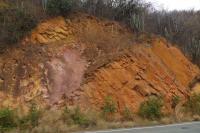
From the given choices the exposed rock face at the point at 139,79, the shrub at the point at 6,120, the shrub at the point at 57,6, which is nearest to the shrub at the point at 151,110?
the exposed rock face at the point at 139,79

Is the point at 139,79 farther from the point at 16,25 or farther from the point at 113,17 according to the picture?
the point at 16,25

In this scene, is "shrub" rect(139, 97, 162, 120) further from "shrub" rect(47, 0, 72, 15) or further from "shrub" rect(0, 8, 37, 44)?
"shrub" rect(47, 0, 72, 15)

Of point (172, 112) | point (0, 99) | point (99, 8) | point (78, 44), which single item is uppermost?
point (99, 8)

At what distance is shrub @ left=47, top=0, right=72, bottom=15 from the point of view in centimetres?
2427

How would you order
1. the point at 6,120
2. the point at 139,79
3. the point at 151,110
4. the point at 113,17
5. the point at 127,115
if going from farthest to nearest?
the point at 113,17, the point at 139,79, the point at 151,110, the point at 127,115, the point at 6,120

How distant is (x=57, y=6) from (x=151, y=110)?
313 inches

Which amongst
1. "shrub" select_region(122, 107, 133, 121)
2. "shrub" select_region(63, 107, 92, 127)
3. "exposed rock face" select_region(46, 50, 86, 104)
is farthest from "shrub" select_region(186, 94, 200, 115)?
"shrub" select_region(63, 107, 92, 127)

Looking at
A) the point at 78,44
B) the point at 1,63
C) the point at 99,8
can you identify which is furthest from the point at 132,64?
the point at 1,63

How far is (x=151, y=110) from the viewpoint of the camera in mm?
20625

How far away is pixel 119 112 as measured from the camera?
21016 millimetres

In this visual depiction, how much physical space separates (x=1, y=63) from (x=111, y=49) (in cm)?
622

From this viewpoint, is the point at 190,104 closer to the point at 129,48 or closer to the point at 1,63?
the point at 129,48

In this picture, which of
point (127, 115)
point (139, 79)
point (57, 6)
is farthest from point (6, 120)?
point (57, 6)

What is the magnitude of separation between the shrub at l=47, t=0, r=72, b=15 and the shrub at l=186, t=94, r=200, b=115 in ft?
27.3
